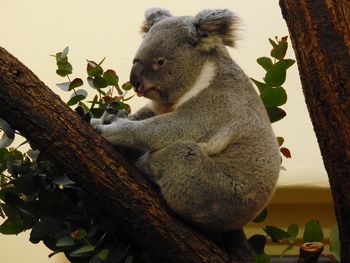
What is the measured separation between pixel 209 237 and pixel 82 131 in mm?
640

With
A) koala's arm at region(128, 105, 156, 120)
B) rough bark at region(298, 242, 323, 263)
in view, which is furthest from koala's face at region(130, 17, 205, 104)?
rough bark at region(298, 242, 323, 263)

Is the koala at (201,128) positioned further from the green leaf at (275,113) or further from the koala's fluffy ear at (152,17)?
the green leaf at (275,113)

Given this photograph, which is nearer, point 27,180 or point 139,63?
point 27,180

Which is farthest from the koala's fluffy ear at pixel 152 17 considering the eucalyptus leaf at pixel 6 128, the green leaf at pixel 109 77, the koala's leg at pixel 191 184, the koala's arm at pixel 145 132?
the eucalyptus leaf at pixel 6 128

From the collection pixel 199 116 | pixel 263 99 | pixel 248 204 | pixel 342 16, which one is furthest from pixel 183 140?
pixel 342 16

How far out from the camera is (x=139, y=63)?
7.49 feet

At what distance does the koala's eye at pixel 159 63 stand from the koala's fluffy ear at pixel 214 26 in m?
0.18

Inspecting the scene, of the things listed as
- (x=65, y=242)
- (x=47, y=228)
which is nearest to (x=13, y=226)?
(x=47, y=228)

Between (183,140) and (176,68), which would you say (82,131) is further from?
(176,68)

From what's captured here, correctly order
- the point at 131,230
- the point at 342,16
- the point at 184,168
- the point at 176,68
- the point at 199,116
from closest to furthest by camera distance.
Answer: the point at 342,16 → the point at 131,230 → the point at 184,168 → the point at 199,116 → the point at 176,68

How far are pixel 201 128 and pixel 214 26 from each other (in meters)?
0.51

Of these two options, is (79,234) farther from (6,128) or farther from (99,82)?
(99,82)

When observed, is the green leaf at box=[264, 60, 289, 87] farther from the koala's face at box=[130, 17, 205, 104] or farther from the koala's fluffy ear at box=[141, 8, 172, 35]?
the koala's fluffy ear at box=[141, 8, 172, 35]

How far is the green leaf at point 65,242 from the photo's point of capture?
183 centimetres
